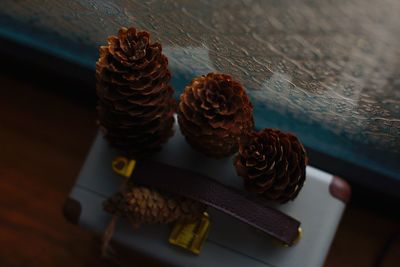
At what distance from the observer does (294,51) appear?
61 centimetres

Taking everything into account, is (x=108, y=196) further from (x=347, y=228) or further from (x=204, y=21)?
(x=347, y=228)

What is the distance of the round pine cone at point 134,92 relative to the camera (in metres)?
0.62

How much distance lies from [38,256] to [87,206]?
0.20m

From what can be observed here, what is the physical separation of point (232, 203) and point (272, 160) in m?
0.07

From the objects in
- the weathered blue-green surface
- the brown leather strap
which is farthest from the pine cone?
the weathered blue-green surface

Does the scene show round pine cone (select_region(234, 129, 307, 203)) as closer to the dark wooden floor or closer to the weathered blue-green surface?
the weathered blue-green surface

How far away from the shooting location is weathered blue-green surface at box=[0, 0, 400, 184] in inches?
21.8

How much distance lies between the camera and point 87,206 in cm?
77

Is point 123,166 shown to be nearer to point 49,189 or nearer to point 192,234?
point 192,234

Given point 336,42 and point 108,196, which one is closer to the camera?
point 336,42

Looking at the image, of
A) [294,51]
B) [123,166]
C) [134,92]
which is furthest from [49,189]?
[294,51]

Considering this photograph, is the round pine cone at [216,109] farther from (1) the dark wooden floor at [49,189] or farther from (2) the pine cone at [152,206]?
(1) the dark wooden floor at [49,189]

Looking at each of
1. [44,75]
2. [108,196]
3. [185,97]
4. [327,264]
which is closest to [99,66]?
[185,97]

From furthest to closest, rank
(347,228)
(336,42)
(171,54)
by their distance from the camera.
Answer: (347,228) → (171,54) → (336,42)
